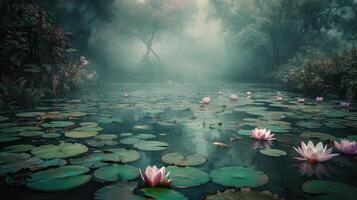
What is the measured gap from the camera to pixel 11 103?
6.33 m

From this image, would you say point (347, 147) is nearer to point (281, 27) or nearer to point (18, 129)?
point (18, 129)

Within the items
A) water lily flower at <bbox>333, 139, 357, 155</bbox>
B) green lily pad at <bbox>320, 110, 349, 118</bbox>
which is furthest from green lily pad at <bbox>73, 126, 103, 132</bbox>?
green lily pad at <bbox>320, 110, 349, 118</bbox>

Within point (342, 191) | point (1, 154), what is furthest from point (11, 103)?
point (342, 191)

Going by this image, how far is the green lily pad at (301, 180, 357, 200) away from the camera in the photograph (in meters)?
2.15

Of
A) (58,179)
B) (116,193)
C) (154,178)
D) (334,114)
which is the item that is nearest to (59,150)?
(58,179)

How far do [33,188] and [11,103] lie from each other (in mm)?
4845

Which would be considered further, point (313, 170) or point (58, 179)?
point (313, 170)

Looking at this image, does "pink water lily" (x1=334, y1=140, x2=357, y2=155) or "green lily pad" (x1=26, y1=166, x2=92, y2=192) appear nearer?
"green lily pad" (x1=26, y1=166, x2=92, y2=192)

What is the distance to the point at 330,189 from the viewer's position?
7.41 ft

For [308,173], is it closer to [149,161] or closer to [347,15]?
[149,161]

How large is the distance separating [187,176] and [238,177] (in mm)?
440

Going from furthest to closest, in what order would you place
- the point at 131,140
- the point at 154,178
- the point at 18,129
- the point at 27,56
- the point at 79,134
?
the point at 27,56, the point at 18,129, the point at 79,134, the point at 131,140, the point at 154,178

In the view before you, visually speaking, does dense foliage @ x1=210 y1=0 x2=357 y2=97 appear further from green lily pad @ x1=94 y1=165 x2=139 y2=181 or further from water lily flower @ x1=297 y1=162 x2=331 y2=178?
green lily pad @ x1=94 y1=165 x2=139 y2=181

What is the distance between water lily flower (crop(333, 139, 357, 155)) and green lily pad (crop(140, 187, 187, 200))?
205 cm
